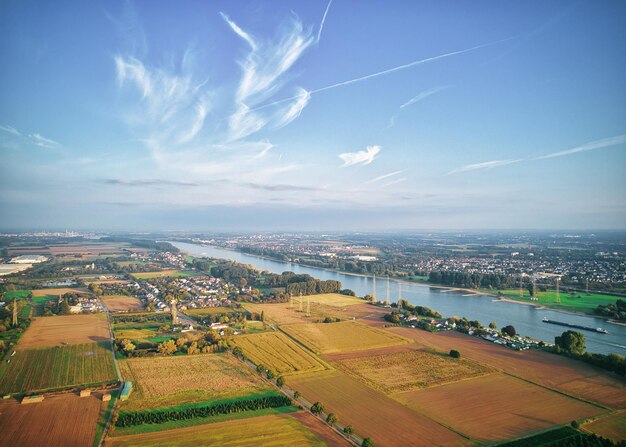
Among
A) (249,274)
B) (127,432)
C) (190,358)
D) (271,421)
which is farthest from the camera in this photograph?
(249,274)

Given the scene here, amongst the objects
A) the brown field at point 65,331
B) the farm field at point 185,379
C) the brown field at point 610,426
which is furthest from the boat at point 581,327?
the brown field at point 65,331

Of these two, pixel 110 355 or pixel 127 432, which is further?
pixel 110 355

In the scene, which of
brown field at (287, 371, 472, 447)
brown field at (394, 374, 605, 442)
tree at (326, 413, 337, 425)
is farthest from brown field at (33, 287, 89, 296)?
brown field at (394, 374, 605, 442)

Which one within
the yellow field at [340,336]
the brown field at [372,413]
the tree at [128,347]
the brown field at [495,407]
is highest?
the tree at [128,347]

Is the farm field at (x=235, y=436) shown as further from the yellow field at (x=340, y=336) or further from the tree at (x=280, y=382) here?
the yellow field at (x=340, y=336)

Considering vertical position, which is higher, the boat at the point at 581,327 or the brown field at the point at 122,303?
the boat at the point at 581,327

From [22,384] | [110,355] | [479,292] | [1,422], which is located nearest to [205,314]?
[110,355]

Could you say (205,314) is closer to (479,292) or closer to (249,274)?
(249,274)
